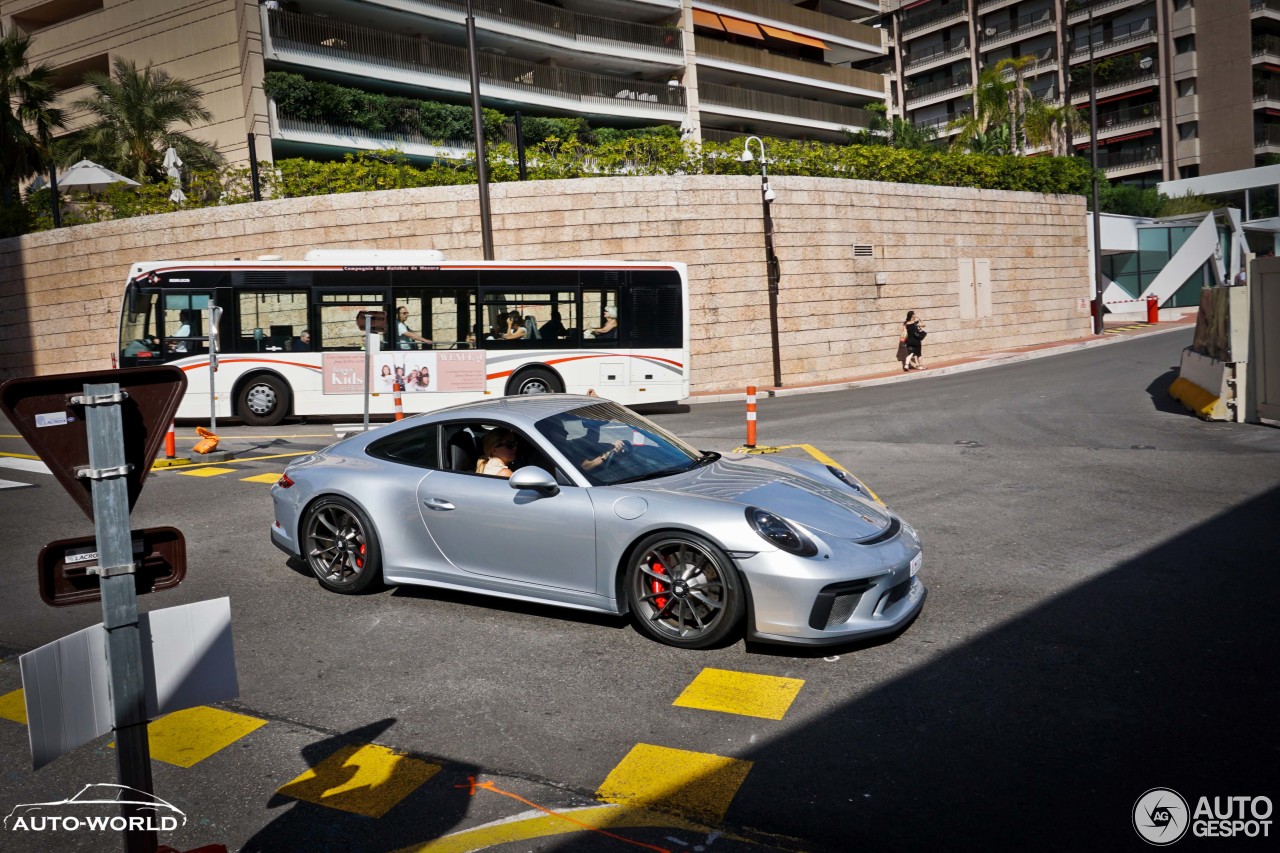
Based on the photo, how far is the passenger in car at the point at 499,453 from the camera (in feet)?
20.1

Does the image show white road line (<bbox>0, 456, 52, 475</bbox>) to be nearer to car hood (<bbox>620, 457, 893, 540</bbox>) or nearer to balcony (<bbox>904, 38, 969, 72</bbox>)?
car hood (<bbox>620, 457, 893, 540</bbox>)

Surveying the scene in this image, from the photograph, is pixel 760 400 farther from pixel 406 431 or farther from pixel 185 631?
pixel 185 631

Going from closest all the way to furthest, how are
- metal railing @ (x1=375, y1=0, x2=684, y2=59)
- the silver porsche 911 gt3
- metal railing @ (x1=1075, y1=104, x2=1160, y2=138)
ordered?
1. the silver porsche 911 gt3
2. metal railing @ (x1=375, y1=0, x2=684, y2=59)
3. metal railing @ (x1=1075, y1=104, x2=1160, y2=138)

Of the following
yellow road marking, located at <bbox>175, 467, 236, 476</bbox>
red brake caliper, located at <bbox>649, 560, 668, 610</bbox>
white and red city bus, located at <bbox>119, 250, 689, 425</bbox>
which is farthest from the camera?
white and red city bus, located at <bbox>119, 250, 689, 425</bbox>

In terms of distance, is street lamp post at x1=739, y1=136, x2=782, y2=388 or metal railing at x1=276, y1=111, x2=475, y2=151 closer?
street lamp post at x1=739, y1=136, x2=782, y2=388

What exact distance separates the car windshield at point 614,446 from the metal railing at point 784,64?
39.4 meters

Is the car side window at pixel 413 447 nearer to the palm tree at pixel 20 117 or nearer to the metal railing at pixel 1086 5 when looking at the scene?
the palm tree at pixel 20 117

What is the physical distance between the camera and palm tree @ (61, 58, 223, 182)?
1213 inches

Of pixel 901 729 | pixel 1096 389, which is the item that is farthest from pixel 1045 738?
pixel 1096 389

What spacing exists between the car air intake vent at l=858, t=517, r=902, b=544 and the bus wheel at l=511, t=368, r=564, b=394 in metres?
13.6

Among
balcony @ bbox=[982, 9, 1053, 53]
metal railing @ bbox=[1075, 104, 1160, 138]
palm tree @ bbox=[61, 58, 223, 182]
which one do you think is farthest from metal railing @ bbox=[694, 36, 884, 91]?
balcony @ bbox=[982, 9, 1053, 53]

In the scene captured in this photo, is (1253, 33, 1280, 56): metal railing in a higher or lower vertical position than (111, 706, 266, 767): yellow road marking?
higher

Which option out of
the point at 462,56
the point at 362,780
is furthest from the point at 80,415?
the point at 462,56

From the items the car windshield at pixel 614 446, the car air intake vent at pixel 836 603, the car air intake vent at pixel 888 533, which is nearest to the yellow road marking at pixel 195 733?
the car windshield at pixel 614 446
